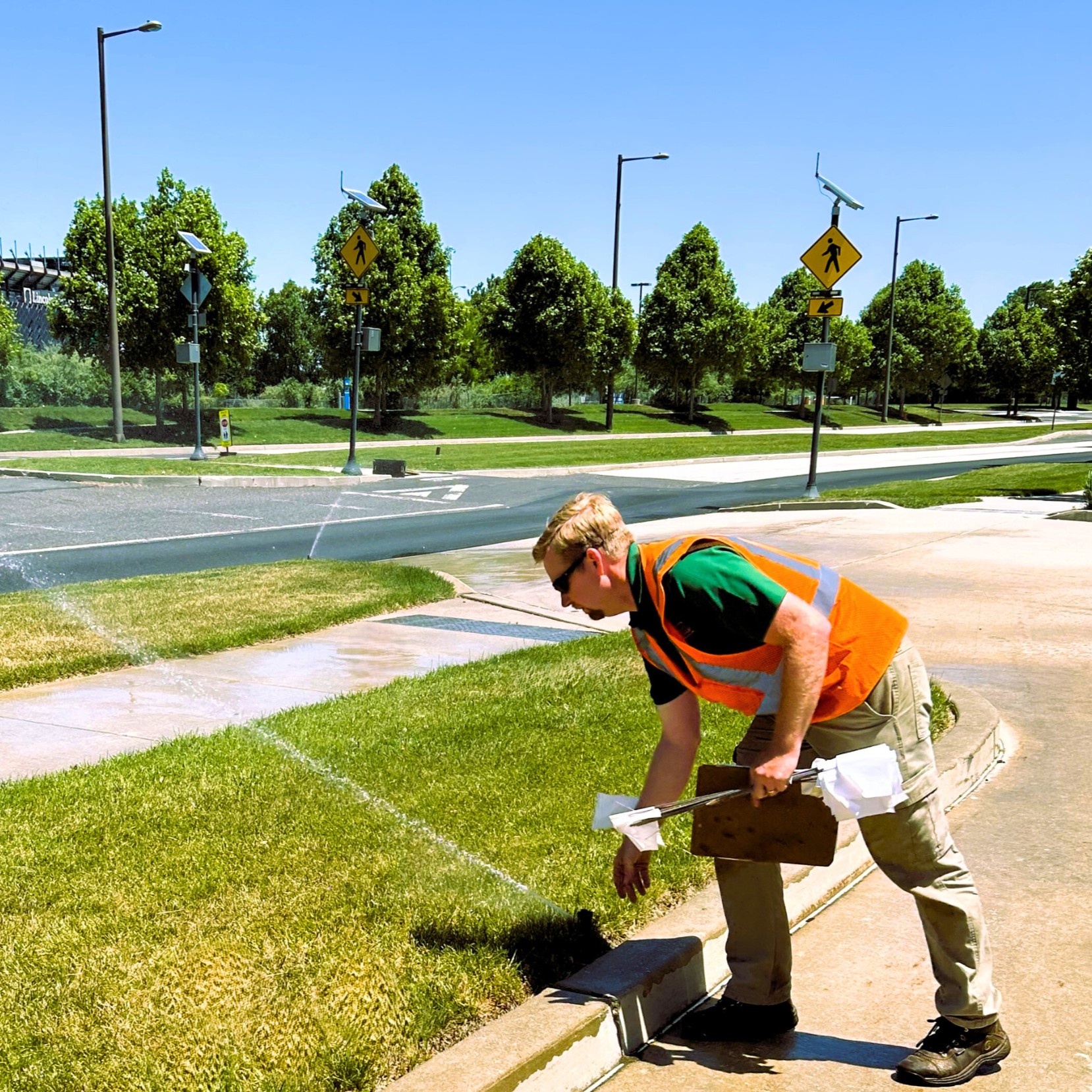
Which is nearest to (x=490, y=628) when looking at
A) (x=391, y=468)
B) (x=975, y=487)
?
(x=975, y=487)

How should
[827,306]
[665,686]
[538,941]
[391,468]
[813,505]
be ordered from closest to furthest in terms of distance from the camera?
[665,686], [538,941], [827,306], [813,505], [391,468]

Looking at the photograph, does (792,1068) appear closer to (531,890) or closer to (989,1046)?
(989,1046)

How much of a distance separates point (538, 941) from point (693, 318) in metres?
51.4

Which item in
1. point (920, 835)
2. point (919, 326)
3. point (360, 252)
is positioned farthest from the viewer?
point (919, 326)

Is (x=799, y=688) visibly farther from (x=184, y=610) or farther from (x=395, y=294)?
(x=395, y=294)

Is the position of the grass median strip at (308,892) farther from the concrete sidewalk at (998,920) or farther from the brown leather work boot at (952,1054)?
the brown leather work boot at (952,1054)

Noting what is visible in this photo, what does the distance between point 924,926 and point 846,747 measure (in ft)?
1.77

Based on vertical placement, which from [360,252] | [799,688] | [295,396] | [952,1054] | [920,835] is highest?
[360,252]

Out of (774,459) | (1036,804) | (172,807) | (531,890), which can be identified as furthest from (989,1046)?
(774,459)

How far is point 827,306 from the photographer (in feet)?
60.4

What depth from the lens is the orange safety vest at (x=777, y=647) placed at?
2.90 metres

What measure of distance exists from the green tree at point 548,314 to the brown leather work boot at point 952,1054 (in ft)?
149

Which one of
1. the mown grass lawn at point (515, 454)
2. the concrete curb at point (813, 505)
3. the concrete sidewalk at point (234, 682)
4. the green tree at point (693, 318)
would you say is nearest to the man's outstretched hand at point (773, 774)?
the concrete sidewalk at point (234, 682)

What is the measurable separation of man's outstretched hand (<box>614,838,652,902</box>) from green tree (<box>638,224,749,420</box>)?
1998 inches
